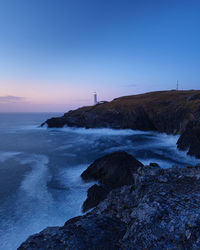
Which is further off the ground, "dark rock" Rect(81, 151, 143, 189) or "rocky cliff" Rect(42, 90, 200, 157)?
"rocky cliff" Rect(42, 90, 200, 157)

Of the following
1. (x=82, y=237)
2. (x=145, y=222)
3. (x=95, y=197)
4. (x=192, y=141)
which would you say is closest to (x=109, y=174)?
(x=95, y=197)

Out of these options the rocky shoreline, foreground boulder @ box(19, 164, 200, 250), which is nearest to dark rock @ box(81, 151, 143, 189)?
the rocky shoreline

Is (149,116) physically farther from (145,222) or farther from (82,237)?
(82,237)

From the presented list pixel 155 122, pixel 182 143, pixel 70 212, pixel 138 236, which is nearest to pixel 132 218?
pixel 138 236

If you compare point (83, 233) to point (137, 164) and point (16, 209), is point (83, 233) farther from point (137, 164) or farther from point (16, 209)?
point (137, 164)

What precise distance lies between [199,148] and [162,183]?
2390 cm

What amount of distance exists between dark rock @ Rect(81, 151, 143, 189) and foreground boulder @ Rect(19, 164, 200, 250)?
8.07 metres

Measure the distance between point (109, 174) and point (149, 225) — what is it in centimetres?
1196

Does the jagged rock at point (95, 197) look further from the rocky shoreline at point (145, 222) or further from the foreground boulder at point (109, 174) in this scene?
the rocky shoreline at point (145, 222)

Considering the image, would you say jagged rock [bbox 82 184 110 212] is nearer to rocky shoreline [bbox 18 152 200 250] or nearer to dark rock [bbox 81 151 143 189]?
dark rock [bbox 81 151 143 189]

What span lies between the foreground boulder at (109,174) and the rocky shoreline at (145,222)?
5.76 meters

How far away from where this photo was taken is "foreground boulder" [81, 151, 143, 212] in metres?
12.3

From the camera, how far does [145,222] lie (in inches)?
161

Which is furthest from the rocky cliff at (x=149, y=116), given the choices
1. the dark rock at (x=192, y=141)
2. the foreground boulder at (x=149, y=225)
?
the foreground boulder at (x=149, y=225)
